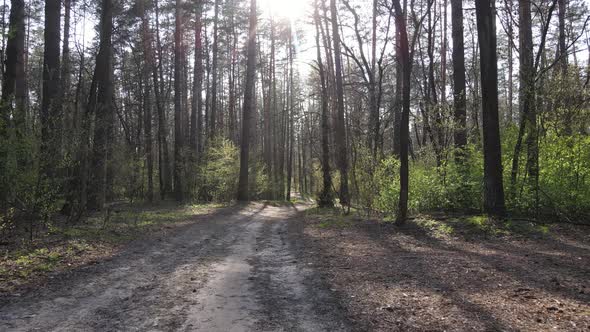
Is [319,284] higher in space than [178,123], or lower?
lower

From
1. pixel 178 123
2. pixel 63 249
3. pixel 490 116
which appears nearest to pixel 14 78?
pixel 63 249

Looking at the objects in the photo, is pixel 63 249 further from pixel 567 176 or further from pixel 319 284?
pixel 567 176

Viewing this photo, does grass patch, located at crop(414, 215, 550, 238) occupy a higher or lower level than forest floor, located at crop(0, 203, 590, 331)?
higher

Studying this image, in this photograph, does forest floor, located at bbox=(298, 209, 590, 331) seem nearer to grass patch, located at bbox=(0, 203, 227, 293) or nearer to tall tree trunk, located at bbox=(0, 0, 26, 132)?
grass patch, located at bbox=(0, 203, 227, 293)

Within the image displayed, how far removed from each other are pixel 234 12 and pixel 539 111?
76.1 ft

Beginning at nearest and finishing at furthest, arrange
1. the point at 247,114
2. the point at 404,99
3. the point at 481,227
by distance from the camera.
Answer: the point at 481,227 → the point at 404,99 → the point at 247,114

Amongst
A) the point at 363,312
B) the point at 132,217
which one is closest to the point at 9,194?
the point at 132,217

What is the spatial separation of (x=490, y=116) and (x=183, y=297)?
325 inches

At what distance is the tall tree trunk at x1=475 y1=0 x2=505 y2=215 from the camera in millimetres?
9422

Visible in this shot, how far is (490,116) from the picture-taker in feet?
31.5

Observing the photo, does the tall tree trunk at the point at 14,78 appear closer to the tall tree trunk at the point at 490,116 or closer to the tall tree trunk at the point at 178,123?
the tall tree trunk at the point at 178,123

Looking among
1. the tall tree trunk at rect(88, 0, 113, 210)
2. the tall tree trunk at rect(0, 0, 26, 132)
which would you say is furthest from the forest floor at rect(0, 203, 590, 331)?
the tall tree trunk at rect(88, 0, 113, 210)

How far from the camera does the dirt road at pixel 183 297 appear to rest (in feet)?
12.5

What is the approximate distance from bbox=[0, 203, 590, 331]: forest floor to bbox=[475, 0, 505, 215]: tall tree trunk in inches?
32.6
